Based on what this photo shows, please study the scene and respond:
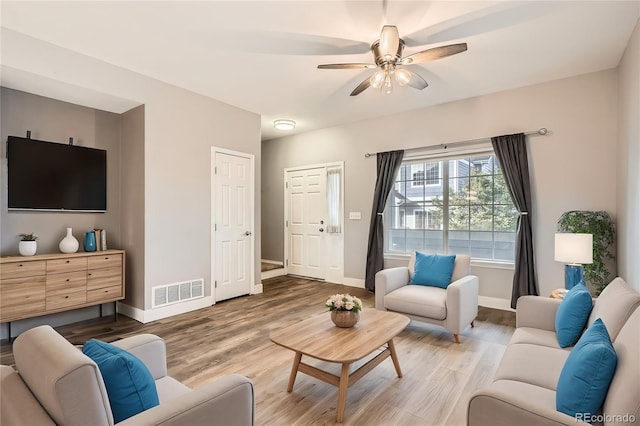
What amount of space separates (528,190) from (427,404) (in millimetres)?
3046

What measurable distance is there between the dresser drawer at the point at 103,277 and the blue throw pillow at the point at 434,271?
3524mm

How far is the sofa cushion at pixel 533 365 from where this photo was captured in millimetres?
1624

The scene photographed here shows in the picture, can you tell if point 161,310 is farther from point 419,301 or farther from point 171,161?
point 419,301

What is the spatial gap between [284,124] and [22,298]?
4.19 meters

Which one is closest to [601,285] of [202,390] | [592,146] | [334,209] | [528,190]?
[528,190]

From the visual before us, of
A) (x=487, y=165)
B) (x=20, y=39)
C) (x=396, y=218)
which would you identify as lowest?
(x=396, y=218)

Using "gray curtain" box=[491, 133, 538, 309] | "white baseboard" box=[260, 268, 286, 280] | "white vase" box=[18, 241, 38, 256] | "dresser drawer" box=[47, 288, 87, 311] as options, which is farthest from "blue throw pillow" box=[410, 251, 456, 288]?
"white vase" box=[18, 241, 38, 256]

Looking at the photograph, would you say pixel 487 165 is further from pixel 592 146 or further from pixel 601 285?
pixel 601 285

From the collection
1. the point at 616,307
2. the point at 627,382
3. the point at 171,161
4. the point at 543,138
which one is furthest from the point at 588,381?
the point at 171,161

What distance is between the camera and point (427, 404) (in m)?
2.15

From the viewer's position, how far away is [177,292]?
13.4 ft

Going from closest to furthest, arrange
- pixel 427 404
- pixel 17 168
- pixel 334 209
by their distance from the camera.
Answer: pixel 427 404 < pixel 17 168 < pixel 334 209

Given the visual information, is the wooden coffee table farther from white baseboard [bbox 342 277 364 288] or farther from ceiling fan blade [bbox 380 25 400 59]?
white baseboard [bbox 342 277 364 288]

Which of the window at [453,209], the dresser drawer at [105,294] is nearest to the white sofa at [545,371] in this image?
the window at [453,209]
